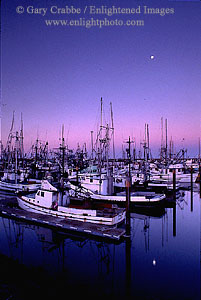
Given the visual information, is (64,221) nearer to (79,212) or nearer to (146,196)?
(79,212)

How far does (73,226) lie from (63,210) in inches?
107

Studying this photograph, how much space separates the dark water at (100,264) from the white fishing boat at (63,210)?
1.79 m

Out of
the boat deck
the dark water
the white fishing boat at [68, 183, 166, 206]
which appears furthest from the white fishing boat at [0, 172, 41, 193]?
the dark water

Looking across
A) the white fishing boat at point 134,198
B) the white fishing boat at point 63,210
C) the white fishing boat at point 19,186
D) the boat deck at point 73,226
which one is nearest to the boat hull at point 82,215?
the white fishing boat at point 63,210

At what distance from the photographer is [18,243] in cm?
1531

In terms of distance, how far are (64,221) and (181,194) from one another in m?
23.8

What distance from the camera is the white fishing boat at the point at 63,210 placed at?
1692 centimetres

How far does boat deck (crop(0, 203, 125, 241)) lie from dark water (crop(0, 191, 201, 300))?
676 mm

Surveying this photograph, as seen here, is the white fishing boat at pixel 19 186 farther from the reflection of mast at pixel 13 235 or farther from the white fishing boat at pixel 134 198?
the reflection of mast at pixel 13 235

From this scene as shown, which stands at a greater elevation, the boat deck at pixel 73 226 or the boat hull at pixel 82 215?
the boat hull at pixel 82 215

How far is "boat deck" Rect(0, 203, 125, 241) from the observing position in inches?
589

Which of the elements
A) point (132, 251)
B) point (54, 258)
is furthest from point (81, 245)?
point (132, 251)

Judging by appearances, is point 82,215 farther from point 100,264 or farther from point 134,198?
point 134,198

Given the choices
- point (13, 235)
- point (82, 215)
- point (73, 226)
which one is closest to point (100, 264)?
point (73, 226)
